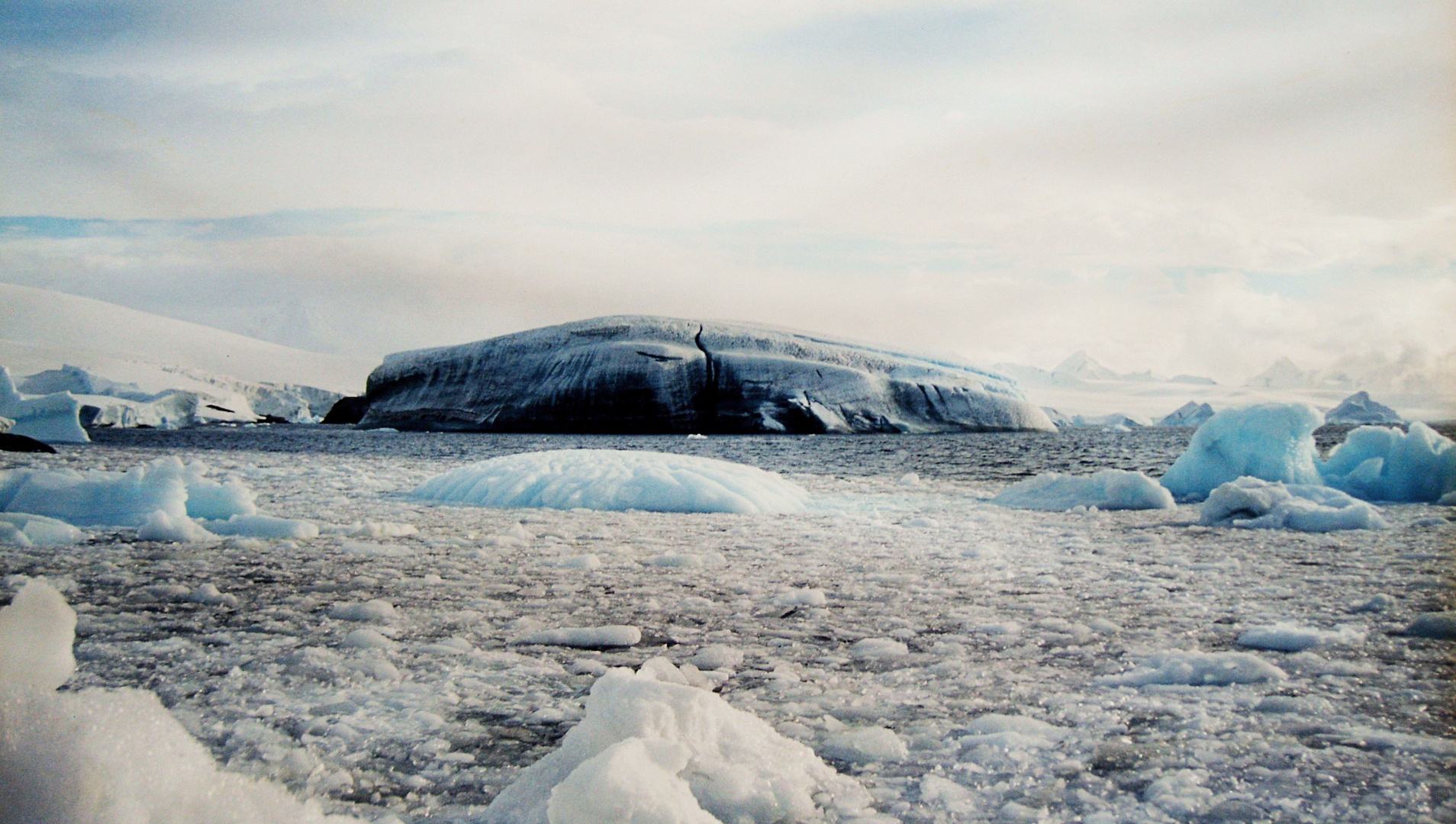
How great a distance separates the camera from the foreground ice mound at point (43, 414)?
11.0 m

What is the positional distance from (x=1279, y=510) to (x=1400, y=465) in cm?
249

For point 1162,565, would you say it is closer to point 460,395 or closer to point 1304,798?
point 1304,798

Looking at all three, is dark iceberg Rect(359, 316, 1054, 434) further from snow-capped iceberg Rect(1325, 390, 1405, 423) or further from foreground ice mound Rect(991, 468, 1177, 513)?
snow-capped iceberg Rect(1325, 390, 1405, 423)

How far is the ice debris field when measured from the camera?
3.39 ft

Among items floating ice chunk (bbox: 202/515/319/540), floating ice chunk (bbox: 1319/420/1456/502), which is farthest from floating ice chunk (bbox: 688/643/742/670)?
floating ice chunk (bbox: 1319/420/1456/502)

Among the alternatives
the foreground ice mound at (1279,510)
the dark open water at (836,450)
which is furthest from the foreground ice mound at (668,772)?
the dark open water at (836,450)

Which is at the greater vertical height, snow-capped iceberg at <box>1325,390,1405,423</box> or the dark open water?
snow-capped iceberg at <box>1325,390,1405,423</box>

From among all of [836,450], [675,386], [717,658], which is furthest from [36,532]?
[675,386]

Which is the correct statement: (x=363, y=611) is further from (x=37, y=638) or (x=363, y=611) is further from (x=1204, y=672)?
(x=1204, y=672)

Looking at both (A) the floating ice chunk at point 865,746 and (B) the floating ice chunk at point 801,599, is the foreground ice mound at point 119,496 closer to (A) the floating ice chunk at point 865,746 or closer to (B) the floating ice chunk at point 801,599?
(B) the floating ice chunk at point 801,599

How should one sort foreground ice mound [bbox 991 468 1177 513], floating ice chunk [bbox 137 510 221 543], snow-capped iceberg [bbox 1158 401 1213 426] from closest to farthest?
floating ice chunk [bbox 137 510 221 543] → foreground ice mound [bbox 991 468 1177 513] → snow-capped iceberg [bbox 1158 401 1213 426]

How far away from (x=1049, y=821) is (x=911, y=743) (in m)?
0.30

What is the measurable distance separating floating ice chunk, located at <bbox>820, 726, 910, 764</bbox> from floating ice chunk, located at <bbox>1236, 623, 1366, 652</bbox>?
1.23 m

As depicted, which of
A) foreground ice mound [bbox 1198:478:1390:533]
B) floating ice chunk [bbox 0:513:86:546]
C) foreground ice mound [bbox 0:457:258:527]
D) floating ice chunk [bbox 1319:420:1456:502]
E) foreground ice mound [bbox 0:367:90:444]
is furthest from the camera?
foreground ice mound [bbox 0:367:90:444]
